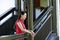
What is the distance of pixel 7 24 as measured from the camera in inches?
219

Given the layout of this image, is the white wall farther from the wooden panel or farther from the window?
the wooden panel

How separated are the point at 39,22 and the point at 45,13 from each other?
0.35 m

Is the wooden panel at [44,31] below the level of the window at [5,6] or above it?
below

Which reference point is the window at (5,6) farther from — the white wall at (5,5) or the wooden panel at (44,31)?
the wooden panel at (44,31)

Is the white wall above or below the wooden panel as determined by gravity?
above

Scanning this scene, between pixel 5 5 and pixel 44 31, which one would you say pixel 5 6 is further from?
pixel 44 31

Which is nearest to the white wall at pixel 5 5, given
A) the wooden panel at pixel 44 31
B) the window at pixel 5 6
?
the window at pixel 5 6

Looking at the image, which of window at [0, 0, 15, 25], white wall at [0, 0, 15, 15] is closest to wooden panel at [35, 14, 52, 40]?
window at [0, 0, 15, 25]

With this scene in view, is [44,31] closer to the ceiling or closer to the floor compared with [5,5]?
closer to the floor

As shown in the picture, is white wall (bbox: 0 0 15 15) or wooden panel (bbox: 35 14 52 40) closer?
wooden panel (bbox: 35 14 52 40)

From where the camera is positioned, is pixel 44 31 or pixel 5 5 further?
pixel 5 5

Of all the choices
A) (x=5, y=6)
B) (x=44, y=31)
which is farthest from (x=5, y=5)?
(x=44, y=31)

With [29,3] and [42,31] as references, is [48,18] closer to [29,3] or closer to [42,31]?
[42,31]

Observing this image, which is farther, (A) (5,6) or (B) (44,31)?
(A) (5,6)
